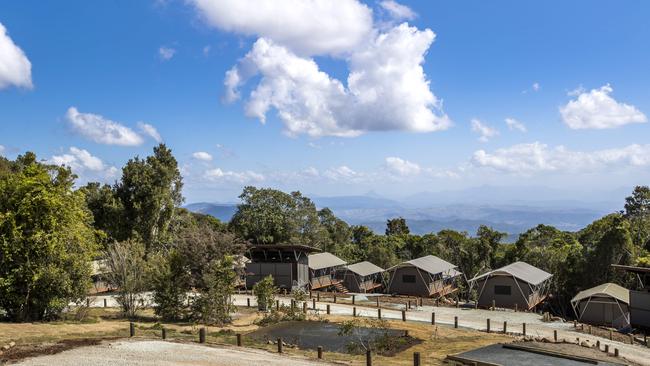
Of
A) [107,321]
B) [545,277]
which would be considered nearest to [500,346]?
[107,321]

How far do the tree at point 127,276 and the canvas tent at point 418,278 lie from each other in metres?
30.9

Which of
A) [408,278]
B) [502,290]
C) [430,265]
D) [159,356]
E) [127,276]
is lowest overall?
[502,290]

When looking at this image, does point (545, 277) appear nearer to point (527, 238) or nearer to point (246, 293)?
point (527, 238)

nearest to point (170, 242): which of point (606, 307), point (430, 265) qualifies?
point (430, 265)

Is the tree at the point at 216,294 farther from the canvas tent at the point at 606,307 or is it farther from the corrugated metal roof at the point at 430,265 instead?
the canvas tent at the point at 606,307

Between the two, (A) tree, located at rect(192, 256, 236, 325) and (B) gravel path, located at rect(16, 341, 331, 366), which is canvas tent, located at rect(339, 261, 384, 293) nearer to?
(A) tree, located at rect(192, 256, 236, 325)

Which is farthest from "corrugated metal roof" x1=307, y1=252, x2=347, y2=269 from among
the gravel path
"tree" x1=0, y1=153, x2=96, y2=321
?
the gravel path

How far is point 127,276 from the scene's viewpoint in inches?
1294

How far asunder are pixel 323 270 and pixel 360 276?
4976 mm

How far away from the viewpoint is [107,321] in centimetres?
3036

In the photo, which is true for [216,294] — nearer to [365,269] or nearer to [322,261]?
→ [322,261]

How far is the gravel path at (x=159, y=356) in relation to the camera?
1873 centimetres

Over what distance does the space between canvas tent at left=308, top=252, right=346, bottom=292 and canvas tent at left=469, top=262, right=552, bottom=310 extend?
57.8 feet

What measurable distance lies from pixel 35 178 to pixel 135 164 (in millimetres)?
25730
